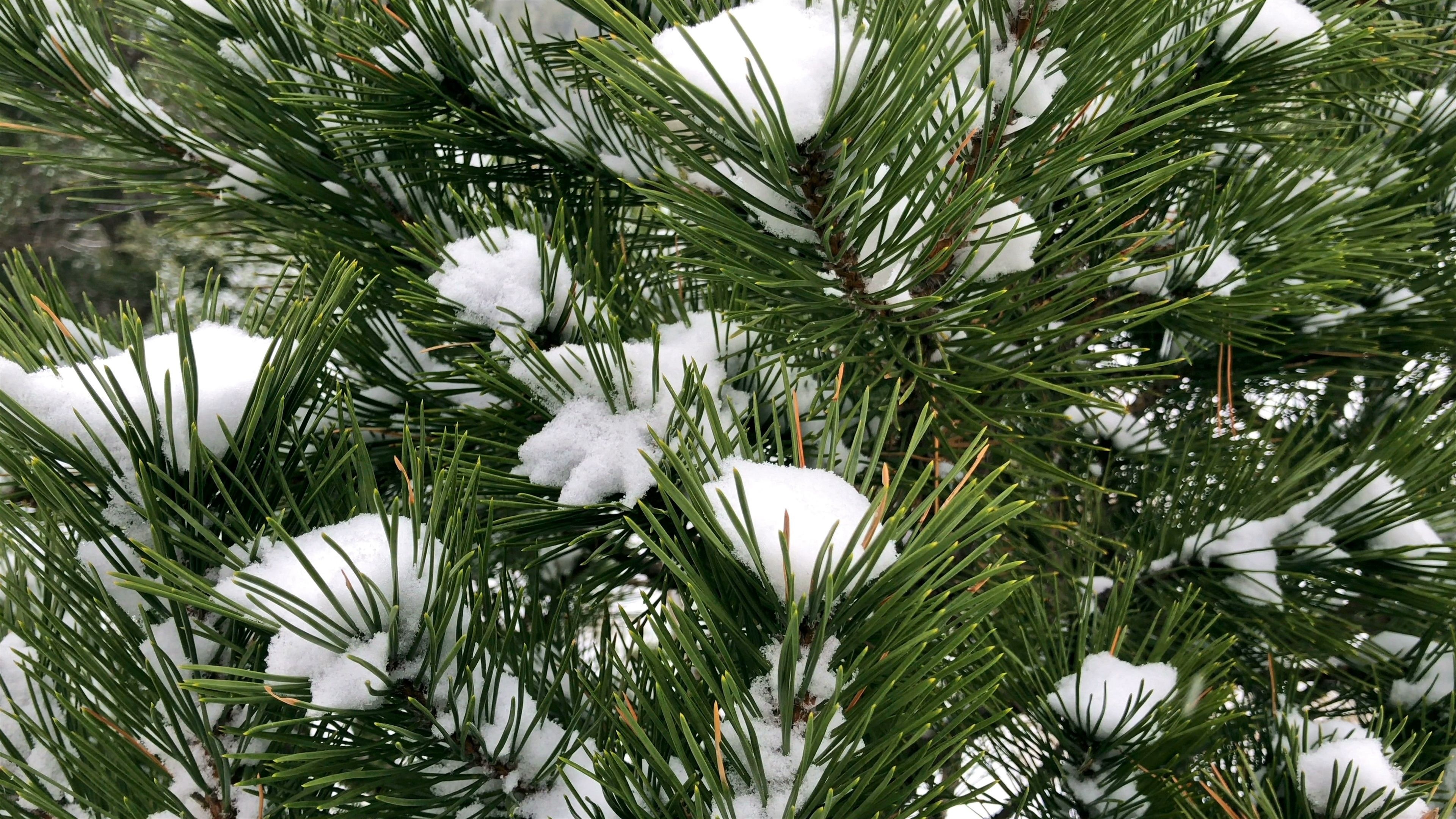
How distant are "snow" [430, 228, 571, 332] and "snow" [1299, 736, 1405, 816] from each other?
23.6 inches

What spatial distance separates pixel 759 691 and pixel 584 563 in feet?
Result: 0.82

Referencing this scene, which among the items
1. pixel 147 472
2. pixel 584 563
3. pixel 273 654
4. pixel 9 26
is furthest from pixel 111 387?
pixel 9 26

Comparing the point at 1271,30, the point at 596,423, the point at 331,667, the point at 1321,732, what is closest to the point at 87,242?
the point at 596,423

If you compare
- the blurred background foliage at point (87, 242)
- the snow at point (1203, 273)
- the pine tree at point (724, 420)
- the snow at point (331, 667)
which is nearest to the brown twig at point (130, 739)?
the pine tree at point (724, 420)

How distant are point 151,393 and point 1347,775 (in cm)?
74

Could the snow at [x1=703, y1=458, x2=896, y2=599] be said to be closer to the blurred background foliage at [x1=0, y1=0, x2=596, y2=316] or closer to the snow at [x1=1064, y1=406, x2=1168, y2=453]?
the snow at [x1=1064, y1=406, x2=1168, y2=453]

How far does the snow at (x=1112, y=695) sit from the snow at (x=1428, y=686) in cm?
30

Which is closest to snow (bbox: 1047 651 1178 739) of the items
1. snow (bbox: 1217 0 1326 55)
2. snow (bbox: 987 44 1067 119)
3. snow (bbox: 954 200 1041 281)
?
snow (bbox: 954 200 1041 281)

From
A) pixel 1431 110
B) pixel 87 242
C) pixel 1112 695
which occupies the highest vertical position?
pixel 87 242

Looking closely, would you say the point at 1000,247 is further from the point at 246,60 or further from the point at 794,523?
the point at 246,60

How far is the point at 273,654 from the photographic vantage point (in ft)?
1.34

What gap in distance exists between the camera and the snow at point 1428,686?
801 mm

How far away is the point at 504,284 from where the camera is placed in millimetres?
646

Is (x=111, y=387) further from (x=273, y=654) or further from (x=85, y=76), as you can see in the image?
(x=85, y=76)
